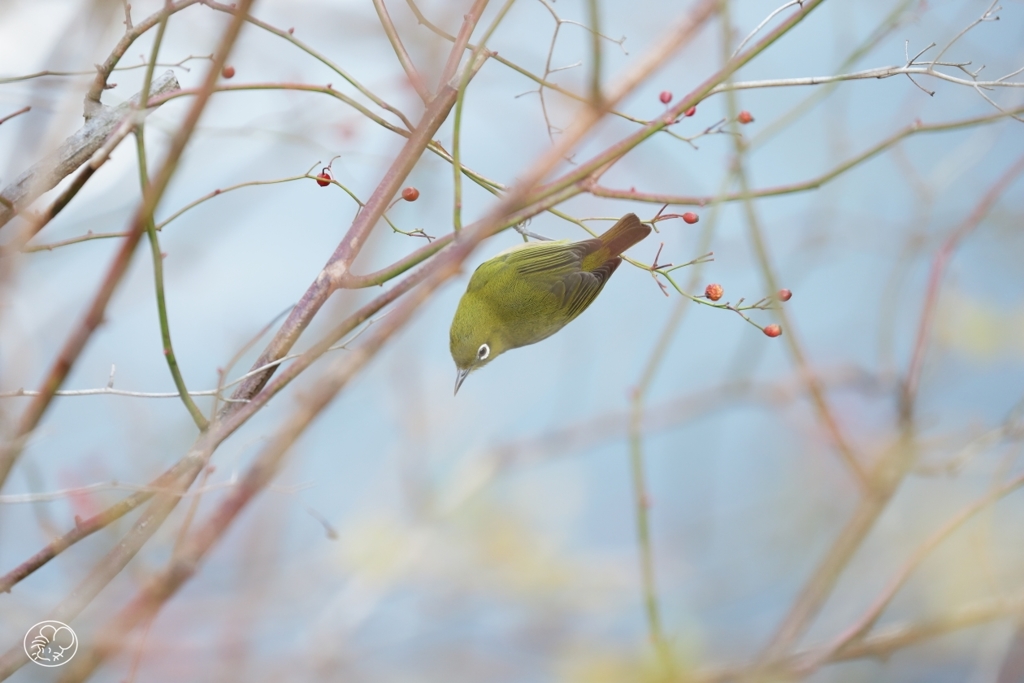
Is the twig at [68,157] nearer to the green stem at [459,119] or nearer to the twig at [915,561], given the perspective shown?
the green stem at [459,119]

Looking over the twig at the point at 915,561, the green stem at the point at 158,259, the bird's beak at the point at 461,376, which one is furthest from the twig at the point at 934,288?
the green stem at the point at 158,259

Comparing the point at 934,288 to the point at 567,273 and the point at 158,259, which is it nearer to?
the point at 567,273

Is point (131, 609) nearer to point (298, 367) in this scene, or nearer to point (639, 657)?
point (298, 367)

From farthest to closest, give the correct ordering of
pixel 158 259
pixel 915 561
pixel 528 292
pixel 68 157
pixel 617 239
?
pixel 528 292, pixel 617 239, pixel 915 561, pixel 68 157, pixel 158 259

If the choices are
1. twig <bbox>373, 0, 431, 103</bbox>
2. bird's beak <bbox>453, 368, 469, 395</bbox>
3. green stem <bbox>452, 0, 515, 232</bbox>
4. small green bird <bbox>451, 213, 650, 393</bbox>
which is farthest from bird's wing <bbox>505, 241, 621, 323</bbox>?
green stem <bbox>452, 0, 515, 232</bbox>

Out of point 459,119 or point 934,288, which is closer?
point 459,119

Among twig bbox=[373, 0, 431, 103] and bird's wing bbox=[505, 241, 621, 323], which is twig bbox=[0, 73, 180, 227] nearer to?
twig bbox=[373, 0, 431, 103]

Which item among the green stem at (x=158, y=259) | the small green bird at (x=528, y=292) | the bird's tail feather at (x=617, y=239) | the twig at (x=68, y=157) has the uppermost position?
the bird's tail feather at (x=617, y=239)

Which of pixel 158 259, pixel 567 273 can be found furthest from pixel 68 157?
pixel 567 273

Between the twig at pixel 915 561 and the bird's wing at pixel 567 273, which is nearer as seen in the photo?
the twig at pixel 915 561
